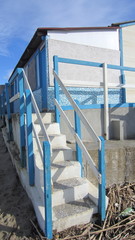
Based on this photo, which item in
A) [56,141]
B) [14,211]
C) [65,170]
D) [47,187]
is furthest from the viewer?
[56,141]

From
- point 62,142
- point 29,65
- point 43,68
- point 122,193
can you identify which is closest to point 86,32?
point 43,68

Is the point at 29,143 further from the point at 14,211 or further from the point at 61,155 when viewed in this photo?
the point at 14,211

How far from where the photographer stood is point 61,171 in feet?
8.39

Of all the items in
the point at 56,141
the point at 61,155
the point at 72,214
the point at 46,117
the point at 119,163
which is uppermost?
the point at 46,117

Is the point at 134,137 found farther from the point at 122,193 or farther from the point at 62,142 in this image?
the point at 62,142

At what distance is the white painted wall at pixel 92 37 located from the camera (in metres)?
5.38

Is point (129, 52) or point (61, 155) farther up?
point (129, 52)

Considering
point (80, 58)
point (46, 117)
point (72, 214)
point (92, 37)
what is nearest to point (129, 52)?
point (92, 37)

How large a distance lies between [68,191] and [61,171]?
0.32 metres

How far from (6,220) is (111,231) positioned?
1422 millimetres

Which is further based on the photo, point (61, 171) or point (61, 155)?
point (61, 155)

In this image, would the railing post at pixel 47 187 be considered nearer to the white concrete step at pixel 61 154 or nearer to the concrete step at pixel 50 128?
the white concrete step at pixel 61 154

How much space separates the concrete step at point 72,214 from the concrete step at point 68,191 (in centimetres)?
7

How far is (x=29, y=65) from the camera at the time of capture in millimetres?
7227
